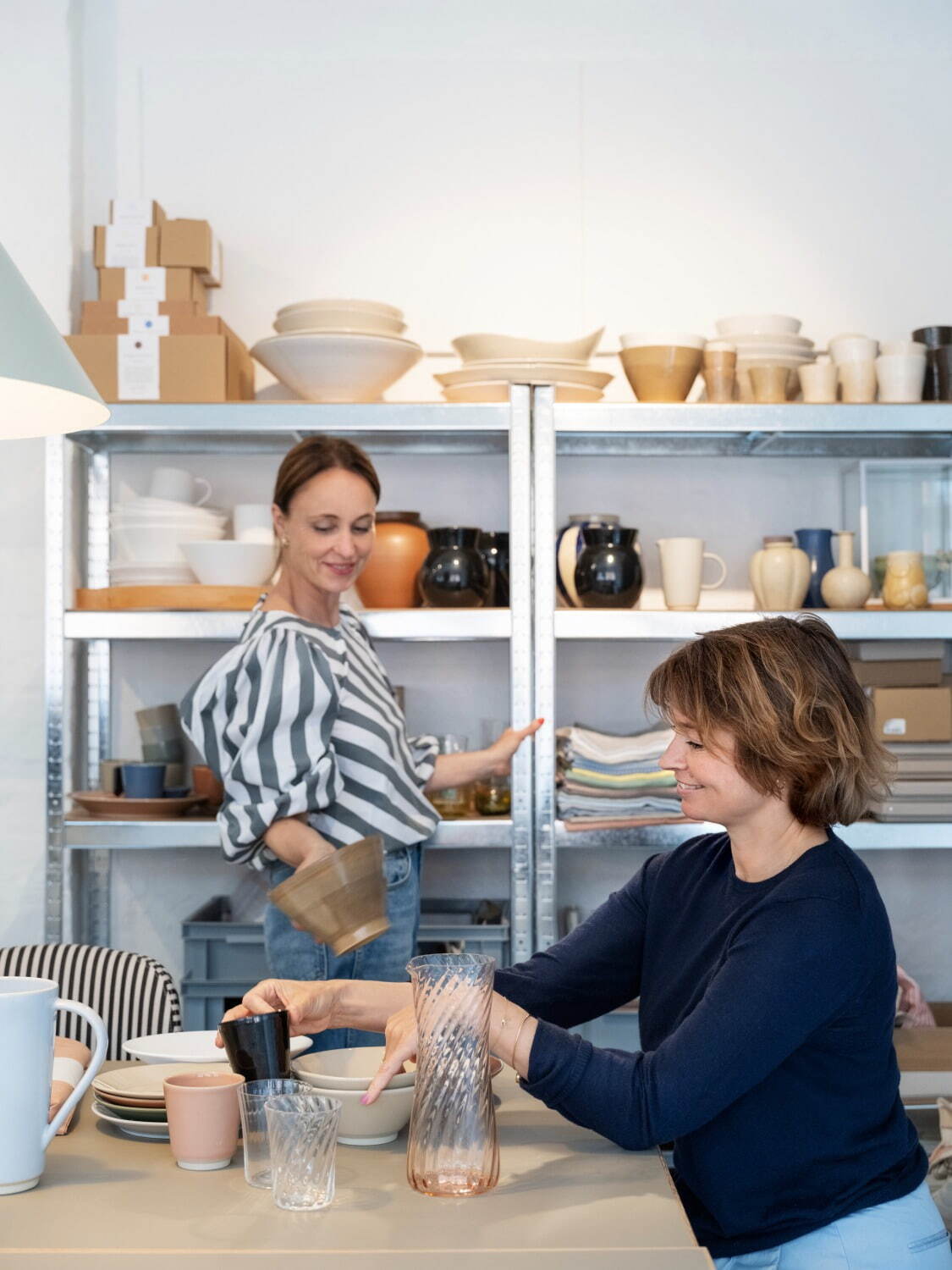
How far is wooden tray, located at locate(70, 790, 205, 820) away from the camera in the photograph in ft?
9.27

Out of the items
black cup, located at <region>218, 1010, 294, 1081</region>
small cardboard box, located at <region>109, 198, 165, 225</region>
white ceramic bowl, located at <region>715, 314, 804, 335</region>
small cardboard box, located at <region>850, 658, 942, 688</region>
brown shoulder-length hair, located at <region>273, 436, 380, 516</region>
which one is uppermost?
small cardboard box, located at <region>109, 198, 165, 225</region>

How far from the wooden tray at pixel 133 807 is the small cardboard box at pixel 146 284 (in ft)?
3.39

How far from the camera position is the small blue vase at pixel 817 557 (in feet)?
9.65

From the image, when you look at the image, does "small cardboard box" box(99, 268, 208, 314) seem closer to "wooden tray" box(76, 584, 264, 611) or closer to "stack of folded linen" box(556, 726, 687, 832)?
"wooden tray" box(76, 584, 264, 611)

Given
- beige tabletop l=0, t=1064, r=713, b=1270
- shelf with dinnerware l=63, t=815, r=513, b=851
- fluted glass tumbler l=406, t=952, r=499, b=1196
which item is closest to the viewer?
beige tabletop l=0, t=1064, r=713, b=1270

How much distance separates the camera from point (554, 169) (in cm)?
322

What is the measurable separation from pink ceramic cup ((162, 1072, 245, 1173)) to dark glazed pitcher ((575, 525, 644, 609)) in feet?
5.67

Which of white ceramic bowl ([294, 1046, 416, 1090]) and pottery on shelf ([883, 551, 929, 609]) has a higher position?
pottery on shelf ([883, 551, 929, 609])

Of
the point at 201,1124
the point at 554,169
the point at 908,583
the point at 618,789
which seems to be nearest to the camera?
the point at 201,1124

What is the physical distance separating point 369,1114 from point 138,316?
6.68 ft

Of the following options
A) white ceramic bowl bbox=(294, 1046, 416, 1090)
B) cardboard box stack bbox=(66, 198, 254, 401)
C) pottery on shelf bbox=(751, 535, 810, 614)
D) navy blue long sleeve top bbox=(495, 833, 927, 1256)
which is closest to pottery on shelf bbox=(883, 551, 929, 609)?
pottery on shelf bbox=(751, 535, 810, 614)

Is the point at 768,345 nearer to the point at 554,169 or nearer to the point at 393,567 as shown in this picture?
the point at 554,169

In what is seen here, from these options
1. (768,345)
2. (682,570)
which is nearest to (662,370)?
(768,345)

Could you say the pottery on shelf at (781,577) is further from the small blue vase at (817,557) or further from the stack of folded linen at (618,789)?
the stack of folded linen at (618,789)
